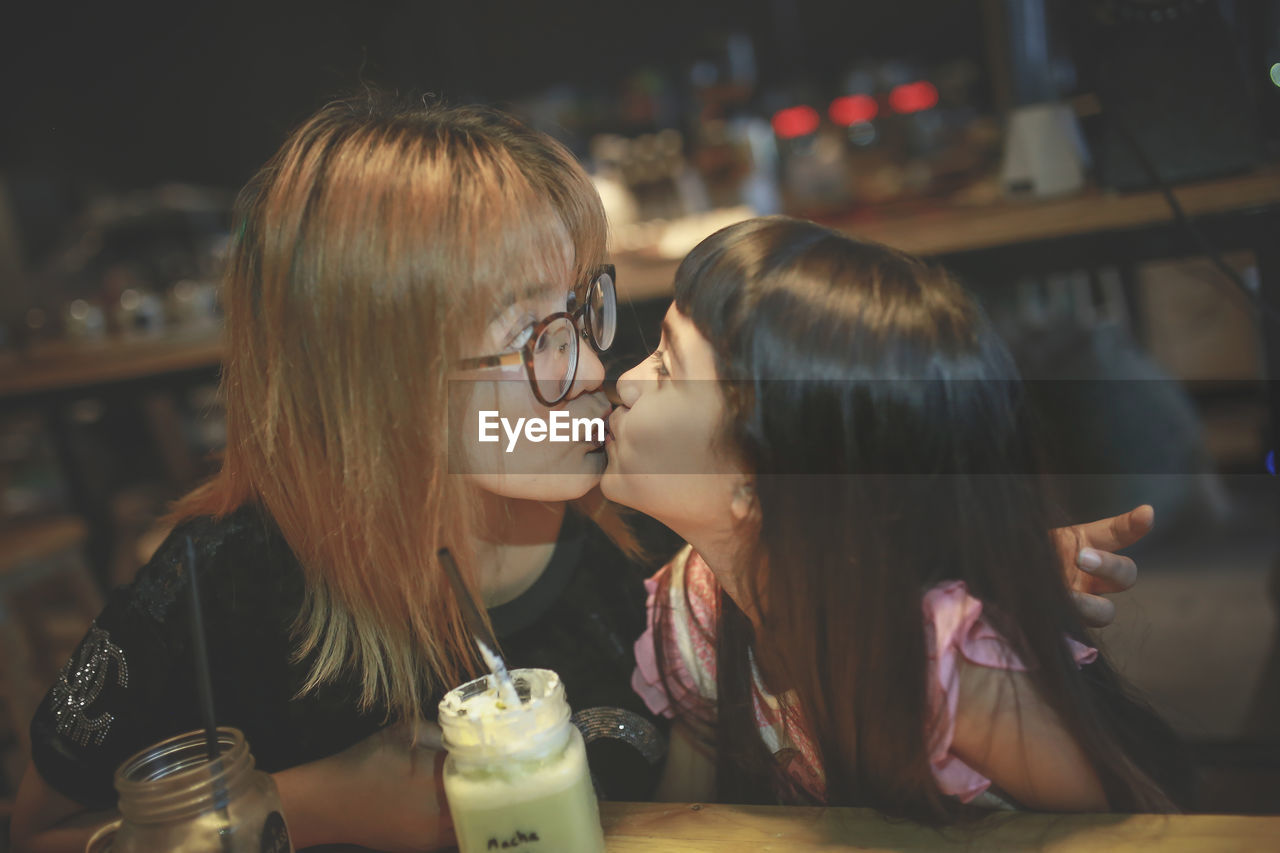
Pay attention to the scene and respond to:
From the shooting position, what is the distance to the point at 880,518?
685mm

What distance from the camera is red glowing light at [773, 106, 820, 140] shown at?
2977mm

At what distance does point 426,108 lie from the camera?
2.59 ft

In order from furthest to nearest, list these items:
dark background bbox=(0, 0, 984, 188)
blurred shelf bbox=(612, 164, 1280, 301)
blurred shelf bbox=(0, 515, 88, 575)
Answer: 1. blurred shelf bbox=(0, 515, 88, 575)
2. dark background bbox=(0, 0, 984, 188)
3. blurred shelf bbox=(612, 164, 1280, 301)

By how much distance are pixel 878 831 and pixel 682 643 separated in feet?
0.85

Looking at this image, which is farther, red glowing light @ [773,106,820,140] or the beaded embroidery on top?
red glowing light @ [773,106,820,140]

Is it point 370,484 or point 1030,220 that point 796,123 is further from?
point 370,484

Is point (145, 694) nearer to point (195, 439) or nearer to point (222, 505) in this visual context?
point (222, 505)

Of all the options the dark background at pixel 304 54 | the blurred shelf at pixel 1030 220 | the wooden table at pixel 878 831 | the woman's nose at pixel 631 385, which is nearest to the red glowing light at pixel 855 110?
the dark background at pixel 304 54

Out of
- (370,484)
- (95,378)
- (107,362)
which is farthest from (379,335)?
(107,362)

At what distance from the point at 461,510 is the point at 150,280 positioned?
118 inches

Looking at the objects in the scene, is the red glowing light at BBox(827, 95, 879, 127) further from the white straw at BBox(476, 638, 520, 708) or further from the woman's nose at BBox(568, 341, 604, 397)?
the white straw at BBox(476, 638, 520, 708)

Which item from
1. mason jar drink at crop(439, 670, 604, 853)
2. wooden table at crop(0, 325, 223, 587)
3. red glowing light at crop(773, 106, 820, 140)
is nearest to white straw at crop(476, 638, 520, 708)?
mason jar drink at crop(439, 670, 604, 853)

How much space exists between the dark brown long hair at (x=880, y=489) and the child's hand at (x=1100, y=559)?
0.03 meters

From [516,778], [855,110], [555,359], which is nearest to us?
[516,778]
